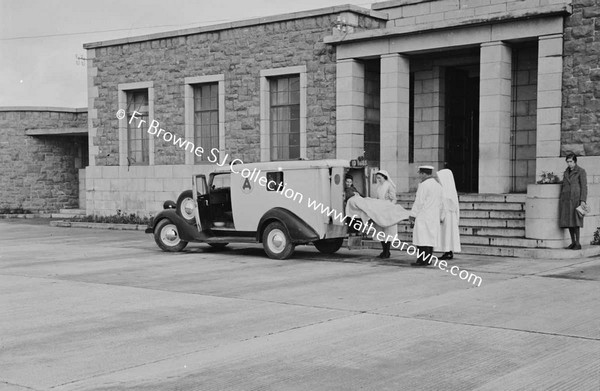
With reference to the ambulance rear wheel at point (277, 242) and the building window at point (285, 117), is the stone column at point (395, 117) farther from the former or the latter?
the ambulance rear wheel at point (277, 242)

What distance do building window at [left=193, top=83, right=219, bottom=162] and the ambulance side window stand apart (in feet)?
28.9

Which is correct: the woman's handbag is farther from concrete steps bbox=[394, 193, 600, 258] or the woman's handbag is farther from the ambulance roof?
the ambulance roof

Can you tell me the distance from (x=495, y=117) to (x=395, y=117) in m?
2.69

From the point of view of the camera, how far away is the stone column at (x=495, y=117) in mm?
17953

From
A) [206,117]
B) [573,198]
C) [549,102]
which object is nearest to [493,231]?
[573,198]

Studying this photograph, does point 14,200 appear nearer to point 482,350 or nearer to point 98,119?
point 98,119

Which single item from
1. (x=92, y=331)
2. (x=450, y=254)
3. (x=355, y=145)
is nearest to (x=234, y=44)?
(x=355, y=145)

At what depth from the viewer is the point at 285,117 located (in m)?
21.9

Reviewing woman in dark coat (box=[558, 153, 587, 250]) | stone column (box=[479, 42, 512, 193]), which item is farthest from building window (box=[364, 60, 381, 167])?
woman in dark coat (box=[558, 153, 587, 250])

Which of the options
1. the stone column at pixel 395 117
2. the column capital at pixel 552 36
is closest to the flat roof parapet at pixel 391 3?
the stone column at pixel 395 117

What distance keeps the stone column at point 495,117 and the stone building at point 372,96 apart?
0.09ft

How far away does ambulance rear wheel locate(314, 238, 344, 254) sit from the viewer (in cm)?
1543

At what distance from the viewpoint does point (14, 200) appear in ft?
105

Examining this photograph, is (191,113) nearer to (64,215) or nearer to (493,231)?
(64,215)
